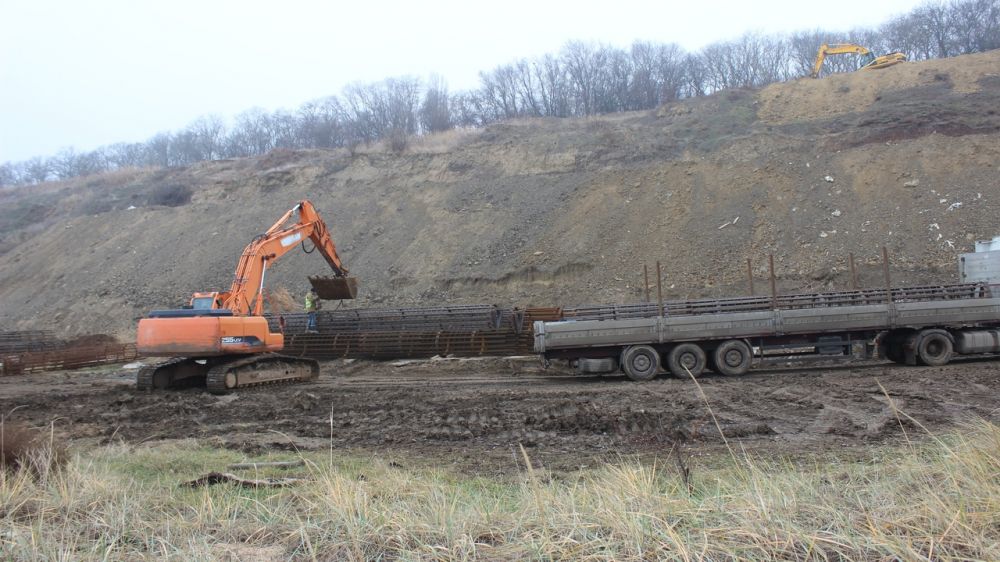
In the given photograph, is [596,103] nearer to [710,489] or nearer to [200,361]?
[200,361]

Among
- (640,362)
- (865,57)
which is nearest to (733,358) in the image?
(640,362)

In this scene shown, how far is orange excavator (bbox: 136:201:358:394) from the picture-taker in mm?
14188

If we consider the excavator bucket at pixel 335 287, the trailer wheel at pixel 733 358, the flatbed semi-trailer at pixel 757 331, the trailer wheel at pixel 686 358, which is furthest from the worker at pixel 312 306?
the trailer wheel at pixel 733 358

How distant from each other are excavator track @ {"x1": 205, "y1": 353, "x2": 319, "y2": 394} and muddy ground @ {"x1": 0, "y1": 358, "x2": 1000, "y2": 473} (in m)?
0.34

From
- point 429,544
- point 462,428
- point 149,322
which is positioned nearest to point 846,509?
point 429,544

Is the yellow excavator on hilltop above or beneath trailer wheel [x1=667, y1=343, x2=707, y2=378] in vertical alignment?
above

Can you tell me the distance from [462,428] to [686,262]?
2035 centimetres

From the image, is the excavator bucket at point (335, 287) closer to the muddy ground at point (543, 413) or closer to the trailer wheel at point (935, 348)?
the muddy ground at point (543, 413)

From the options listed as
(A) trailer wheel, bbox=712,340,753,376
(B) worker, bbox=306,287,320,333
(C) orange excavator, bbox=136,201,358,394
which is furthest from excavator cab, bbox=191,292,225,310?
(A) trailer wheel, bbox=712,340,753,376

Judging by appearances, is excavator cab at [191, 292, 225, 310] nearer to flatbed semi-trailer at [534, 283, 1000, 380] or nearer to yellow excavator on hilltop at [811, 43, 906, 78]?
flatbed semi-trailer at [534, 283, 1000, 380]

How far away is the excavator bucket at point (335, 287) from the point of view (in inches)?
749

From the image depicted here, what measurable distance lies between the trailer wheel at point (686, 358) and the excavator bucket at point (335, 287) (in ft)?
29.6

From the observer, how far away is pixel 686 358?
15742 mm

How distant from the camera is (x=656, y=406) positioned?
10.9 meters
